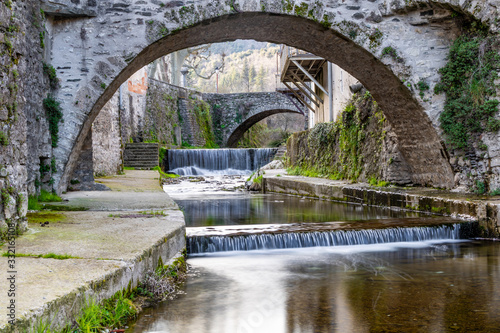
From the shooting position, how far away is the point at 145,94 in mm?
20375

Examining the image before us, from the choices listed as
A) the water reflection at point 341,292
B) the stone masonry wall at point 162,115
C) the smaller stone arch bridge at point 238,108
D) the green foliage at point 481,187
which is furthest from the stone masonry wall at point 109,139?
the smaller stone arch bridge at point 238,108

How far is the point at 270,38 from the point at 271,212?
2851mm

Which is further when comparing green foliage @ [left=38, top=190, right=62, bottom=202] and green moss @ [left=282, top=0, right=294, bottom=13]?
green moss @ [left=282, top=0, right=294, bottom=13]

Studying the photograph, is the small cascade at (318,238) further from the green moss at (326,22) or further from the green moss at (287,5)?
the green moss at (287,5)

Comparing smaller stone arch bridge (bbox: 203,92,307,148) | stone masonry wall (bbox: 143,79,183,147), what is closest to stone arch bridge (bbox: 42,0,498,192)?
stone masonry wall (bbox: 143,79,183,147)

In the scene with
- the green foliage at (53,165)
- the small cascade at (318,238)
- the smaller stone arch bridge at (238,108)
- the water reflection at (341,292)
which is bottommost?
the water reflection at (341,292)

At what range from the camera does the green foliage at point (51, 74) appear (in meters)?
5.40

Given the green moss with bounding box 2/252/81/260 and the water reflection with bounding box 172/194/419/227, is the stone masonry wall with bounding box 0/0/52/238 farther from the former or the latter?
the water reflection with bounding box 172/194/419/227

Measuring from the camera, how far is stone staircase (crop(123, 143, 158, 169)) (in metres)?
14.7

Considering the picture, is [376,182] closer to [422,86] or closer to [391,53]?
[422,86]

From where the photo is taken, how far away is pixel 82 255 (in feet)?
7.82

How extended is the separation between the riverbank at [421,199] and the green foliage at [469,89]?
94 cm

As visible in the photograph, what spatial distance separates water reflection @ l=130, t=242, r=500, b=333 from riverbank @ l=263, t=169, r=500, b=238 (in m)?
0.43

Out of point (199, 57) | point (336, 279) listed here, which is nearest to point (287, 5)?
point (336, 279)
